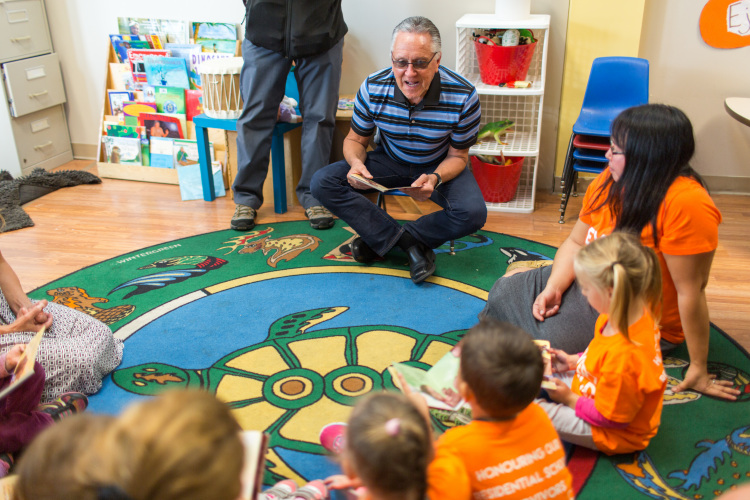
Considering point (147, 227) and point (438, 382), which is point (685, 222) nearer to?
point (438, 382)

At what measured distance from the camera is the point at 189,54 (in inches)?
→ 159

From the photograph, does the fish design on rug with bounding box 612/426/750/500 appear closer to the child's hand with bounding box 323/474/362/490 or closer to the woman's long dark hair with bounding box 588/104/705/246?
the woman's long dark hair with bounding box 588/104/705/246

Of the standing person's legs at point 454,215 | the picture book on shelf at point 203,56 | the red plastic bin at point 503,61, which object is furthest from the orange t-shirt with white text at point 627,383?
the picture book on shelf at point 203,56

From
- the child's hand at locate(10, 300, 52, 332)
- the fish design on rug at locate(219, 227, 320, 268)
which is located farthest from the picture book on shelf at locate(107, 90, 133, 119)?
the child's hand at locate(10, 300, 52, 332)

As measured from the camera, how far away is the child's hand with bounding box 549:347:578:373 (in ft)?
6.31

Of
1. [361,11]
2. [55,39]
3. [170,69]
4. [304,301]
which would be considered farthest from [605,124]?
[55,39]

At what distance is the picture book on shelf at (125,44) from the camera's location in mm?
4121

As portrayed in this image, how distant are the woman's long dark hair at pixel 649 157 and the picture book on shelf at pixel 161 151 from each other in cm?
297

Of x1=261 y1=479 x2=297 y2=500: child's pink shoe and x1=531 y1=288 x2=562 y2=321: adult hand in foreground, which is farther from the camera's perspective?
x1=531 y1=288 x2=562 y2=321: adult hand in foreground

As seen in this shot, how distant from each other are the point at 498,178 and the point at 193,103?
1.98 m

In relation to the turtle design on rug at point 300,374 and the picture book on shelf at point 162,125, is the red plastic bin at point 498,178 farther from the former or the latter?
the picture book on shelf at point 162,125

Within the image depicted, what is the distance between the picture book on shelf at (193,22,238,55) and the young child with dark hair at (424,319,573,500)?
10.5 ft

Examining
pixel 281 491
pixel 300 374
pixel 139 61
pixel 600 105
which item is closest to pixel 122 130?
pixel 139 61

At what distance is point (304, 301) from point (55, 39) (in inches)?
116
